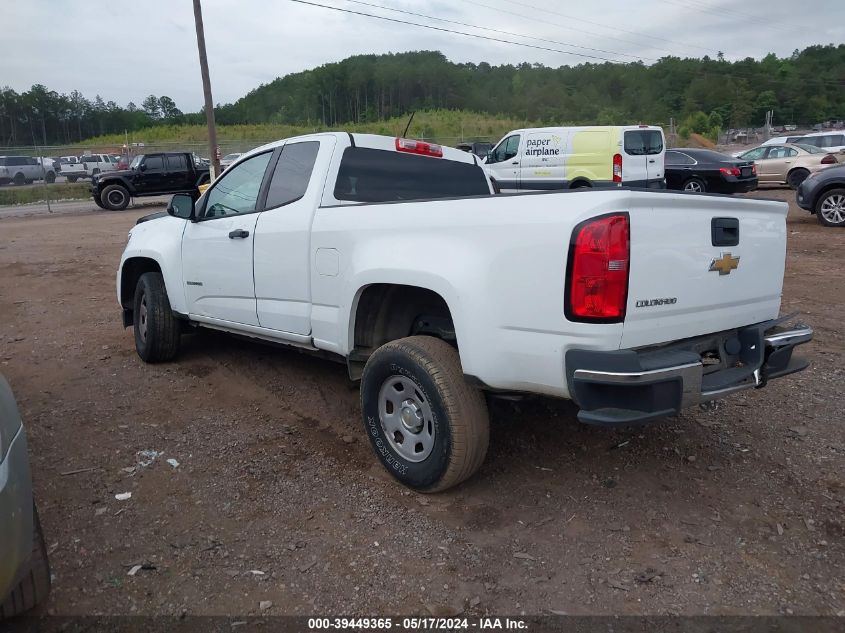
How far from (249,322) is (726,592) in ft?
10.7

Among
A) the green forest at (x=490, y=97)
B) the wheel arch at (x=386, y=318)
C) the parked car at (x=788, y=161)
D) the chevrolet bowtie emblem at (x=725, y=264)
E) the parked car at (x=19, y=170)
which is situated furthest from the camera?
the green forest at (x=490, y=97)

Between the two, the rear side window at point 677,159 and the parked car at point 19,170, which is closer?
the rear side window at point 677,159

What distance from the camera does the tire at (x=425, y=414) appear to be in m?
3.13

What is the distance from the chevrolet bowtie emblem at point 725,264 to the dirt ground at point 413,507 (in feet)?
3.73

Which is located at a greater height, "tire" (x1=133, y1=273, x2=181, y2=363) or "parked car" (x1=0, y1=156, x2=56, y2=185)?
"parked car" (x1=0, y1=156, x2=56, y2=185)

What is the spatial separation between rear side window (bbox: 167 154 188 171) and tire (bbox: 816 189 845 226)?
18746mm

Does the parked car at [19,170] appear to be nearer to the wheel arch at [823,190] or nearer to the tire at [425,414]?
the wheel arch at [823,190]

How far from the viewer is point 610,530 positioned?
311 cm

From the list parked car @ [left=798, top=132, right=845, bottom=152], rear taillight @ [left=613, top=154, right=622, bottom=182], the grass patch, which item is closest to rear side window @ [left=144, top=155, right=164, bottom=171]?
the grass patch

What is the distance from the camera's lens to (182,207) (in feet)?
16.7

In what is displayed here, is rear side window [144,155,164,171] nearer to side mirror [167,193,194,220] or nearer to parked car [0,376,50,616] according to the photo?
side mirror [167,193,194,220]

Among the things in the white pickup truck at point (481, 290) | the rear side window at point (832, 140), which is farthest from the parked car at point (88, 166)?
the white pickup truck at point (481, 290)

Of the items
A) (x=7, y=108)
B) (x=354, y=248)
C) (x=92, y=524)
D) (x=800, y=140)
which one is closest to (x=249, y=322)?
(x=354, y=248)

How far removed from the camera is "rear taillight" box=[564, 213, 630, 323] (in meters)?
2.66
